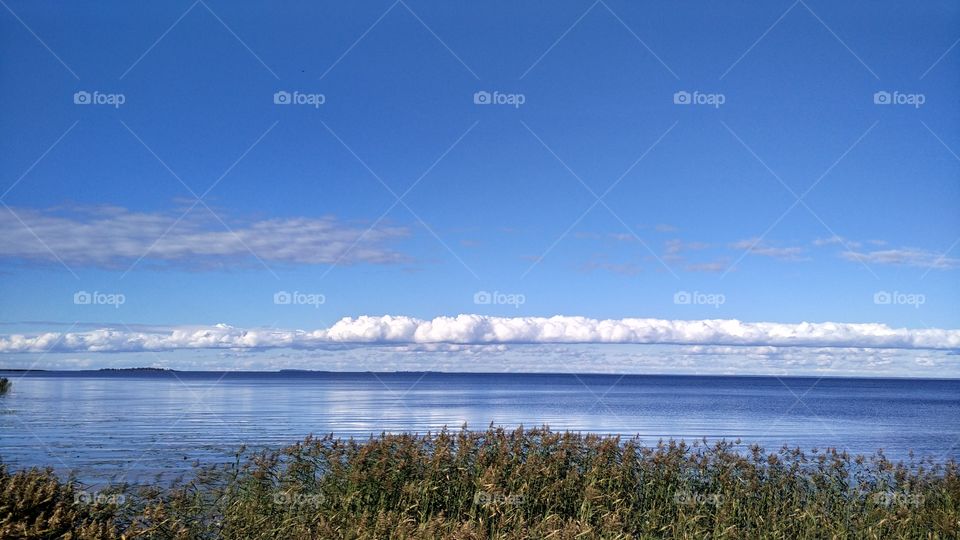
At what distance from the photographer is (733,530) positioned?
12.3 meters

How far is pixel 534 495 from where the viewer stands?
43.0 ft

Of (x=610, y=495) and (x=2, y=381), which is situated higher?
(x=2, y=381)

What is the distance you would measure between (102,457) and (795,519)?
888 inches

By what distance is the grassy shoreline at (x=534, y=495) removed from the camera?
11211 mm

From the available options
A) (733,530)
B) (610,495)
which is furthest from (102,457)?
(733,530)

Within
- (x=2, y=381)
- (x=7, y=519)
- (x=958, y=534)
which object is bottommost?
(x=958, y=534)

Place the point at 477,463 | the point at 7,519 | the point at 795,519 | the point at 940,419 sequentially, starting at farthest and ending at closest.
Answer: the point at 940,419
the point at 477,463
the point at 795,519
the point at 7,519

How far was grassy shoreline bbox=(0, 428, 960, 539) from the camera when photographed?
11211mm

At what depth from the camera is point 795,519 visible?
503 inches

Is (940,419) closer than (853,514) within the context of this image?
No

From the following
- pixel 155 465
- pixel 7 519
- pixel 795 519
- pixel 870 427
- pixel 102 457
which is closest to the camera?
pixel 7 519

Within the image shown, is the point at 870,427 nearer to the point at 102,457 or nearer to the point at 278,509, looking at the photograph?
the point at 102,457

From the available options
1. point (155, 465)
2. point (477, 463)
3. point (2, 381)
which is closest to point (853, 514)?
point (477, 463)

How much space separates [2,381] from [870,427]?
2960 inches
